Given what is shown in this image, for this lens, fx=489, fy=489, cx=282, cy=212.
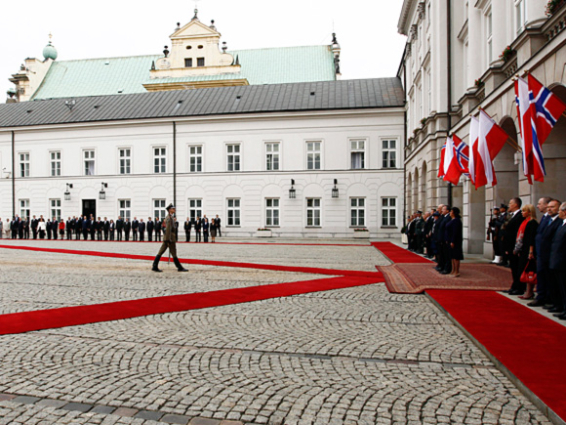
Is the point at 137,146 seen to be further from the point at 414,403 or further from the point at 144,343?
the point at 414,403

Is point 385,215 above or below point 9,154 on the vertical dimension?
below

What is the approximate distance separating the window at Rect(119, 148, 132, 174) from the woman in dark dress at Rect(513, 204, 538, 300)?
34.1m

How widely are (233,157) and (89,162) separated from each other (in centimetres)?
1221

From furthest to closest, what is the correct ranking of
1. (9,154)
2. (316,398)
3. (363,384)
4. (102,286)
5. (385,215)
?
1. (9,154)
2. (385,215)
3. (102,286)
4. (363,384)
5. (316,398)

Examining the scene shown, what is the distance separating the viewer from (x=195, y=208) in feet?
123

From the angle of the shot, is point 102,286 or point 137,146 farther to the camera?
point 137,146

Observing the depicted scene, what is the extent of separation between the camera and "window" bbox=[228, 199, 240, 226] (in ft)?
121

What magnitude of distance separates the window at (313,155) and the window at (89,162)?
17692mm

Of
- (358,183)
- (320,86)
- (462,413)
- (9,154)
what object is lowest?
(462,413)

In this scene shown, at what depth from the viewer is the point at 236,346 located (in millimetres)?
5980

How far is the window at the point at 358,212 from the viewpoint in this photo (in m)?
35.2

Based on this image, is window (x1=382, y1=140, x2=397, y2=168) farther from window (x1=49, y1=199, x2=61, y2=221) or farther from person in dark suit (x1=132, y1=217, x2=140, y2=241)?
window (x1=49, y1=199, x2=61, y2=221)

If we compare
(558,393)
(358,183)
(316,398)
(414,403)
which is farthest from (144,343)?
(358,183)

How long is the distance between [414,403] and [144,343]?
134 inches
